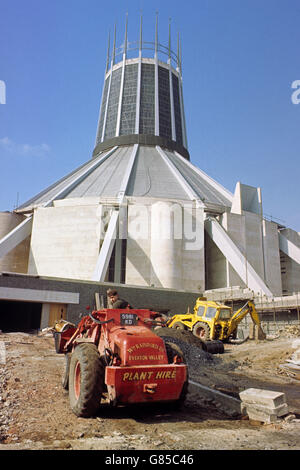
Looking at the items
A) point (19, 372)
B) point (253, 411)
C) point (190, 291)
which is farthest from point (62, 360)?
point (190, 291)

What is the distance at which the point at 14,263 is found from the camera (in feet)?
104

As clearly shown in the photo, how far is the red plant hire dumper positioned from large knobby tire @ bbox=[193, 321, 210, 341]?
10665mm

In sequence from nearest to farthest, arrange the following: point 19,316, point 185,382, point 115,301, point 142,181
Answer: point 185,382, point 115,301, point 19,316, point 142,181

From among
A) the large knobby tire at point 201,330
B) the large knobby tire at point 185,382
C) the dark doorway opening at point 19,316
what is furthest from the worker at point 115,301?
the dark doorway opening at point 19,316

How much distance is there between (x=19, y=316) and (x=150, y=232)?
37.3ft

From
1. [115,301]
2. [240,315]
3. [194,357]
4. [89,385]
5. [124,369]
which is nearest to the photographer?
[124,369]

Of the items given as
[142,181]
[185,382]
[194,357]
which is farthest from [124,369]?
[142,181]

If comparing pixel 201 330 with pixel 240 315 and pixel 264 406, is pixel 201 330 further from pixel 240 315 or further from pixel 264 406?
pixel 264 406

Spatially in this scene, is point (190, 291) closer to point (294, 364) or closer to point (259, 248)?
point (259, 248)

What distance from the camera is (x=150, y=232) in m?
28.9

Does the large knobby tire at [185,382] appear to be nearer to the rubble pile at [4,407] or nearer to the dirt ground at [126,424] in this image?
the dirt ground at [126,424]

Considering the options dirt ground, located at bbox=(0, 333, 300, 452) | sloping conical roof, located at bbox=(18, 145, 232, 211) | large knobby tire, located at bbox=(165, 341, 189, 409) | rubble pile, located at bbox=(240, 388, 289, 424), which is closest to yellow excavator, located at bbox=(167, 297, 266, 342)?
dirt ground, located at bbox=(0, 333, 300, 452)

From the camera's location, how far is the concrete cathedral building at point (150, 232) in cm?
2809

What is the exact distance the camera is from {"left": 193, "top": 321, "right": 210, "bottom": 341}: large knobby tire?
16047 millimetres
